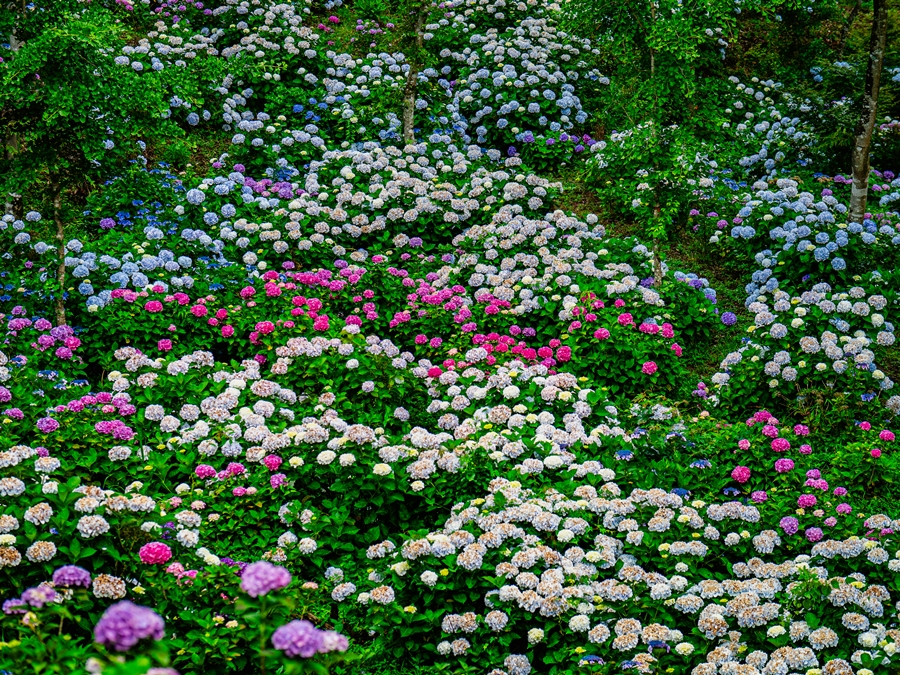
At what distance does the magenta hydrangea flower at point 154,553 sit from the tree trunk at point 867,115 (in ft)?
25.7

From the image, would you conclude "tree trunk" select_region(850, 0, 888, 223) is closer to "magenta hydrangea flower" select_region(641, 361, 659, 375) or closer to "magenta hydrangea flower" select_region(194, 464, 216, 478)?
"magenta hydrangea flower" select_region(641, 361, 659, 375)

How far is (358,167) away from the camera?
10.1 meters

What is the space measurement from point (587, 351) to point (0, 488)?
5.14 m

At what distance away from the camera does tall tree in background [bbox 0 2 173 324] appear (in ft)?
22.1

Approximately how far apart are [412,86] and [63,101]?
A: 505 centimetres

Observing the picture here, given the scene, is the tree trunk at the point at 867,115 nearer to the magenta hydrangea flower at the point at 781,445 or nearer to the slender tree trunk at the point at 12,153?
the magenta hydrangea flower at the point at 781,445

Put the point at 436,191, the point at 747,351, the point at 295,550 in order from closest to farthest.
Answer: the point at 295,550, the point at 747,351, the point at 436,191

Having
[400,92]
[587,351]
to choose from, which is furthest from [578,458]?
[400,92]

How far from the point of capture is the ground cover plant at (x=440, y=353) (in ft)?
14.9

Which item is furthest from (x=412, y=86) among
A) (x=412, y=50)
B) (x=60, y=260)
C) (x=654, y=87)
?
(x=60, y=260)

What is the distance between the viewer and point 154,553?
4344 mm

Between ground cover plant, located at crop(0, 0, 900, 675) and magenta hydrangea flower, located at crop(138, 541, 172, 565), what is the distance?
0.15 m

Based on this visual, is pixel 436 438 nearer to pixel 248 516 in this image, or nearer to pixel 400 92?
pixel 248 516

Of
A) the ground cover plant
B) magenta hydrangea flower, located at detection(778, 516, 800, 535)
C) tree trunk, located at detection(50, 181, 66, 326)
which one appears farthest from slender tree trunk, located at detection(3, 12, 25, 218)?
magenta hydrangea flower, located at detection(778, 516, 800, 535)
